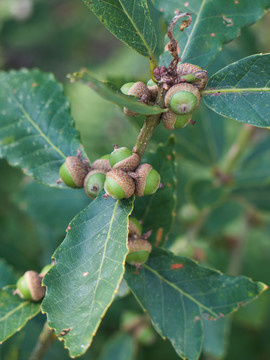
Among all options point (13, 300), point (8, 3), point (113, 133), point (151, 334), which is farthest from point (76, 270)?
point (8, 3)

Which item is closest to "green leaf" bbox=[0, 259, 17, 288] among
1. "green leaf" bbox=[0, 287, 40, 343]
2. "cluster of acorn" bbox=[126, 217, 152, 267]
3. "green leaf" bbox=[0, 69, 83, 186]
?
"green leaf" bbox=[0, 287, 40, 343]

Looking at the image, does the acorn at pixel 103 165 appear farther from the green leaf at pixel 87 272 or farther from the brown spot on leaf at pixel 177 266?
the brown spot on leaf at pixel 177 266

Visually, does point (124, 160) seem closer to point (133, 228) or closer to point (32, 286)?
point (133, 228)

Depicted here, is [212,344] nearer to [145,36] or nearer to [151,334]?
[151,334]

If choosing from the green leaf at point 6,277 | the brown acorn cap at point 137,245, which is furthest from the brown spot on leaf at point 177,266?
the green leaf at point 6,277

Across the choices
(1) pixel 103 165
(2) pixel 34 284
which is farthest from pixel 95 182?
(2) pixel 34 284
